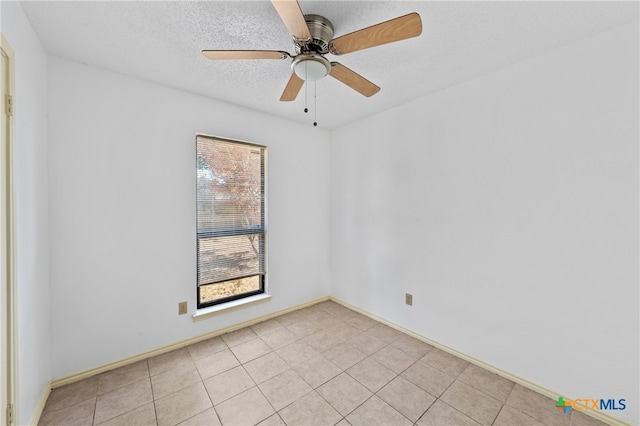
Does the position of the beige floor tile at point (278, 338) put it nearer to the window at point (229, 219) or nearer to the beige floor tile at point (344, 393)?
the window at point (229, 219)

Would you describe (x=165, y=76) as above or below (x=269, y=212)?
above

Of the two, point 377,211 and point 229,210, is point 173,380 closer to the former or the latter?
point 229,210

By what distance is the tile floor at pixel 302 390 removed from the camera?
1.65m

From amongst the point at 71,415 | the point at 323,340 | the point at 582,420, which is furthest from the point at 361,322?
the point at 71,415

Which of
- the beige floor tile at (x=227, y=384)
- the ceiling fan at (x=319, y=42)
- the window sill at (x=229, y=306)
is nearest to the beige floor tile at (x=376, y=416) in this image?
the beige floor tile at (x=227, y=384)

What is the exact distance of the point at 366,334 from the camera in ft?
8.92

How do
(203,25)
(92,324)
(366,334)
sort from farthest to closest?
(366,334) → (92,324) → (203,25)

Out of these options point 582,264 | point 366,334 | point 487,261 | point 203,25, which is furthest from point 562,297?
point 203,25

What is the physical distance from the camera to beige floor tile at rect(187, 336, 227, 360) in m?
2.34

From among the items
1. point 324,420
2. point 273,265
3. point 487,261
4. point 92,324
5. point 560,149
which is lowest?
point 324,420

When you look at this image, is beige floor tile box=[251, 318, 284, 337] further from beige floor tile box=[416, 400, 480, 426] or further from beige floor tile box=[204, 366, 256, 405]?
beige floor tile box=[416, 400, 480, 426]

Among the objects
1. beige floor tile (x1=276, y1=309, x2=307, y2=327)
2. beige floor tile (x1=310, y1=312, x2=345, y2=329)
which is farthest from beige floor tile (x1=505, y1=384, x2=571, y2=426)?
beige floor tile (x1=276, y1=309, x2=307, y2=327)

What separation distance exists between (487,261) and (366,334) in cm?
139

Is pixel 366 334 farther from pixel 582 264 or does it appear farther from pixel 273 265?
pixel 582 264
